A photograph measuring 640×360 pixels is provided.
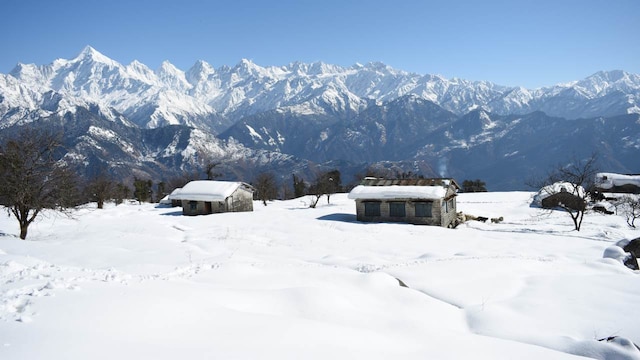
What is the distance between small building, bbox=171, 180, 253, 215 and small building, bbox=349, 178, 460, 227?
16365mm

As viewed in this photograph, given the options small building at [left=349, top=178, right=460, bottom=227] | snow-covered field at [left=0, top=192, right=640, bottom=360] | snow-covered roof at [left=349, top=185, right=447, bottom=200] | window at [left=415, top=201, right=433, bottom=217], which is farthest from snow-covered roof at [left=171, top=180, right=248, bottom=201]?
snow-covered field at [left=0, top=192, right=640, bottom=360]

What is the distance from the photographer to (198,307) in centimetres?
873

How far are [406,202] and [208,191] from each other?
2405 centimetres

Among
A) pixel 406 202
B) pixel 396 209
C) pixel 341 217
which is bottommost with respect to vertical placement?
pixel 341 217

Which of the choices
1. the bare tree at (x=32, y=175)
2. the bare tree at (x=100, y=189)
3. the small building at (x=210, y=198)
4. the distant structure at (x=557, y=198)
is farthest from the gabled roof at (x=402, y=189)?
the bare tree at (x=100, y=189)

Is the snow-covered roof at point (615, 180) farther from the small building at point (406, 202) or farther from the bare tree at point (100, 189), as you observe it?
the bare tree at point (100, 189)

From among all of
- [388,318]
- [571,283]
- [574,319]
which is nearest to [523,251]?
[571,283]

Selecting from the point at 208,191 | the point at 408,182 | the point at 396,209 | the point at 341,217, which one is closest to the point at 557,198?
the point at 408,182

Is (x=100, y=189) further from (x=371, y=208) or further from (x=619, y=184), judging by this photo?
(x=619, y=184)

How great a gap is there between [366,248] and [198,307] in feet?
51.3

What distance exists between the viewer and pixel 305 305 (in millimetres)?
9938

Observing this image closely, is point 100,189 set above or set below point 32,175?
above

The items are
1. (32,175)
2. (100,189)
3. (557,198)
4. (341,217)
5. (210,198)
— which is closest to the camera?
(32,175)

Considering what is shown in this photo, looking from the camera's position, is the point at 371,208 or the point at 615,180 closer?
the point at 371,208
